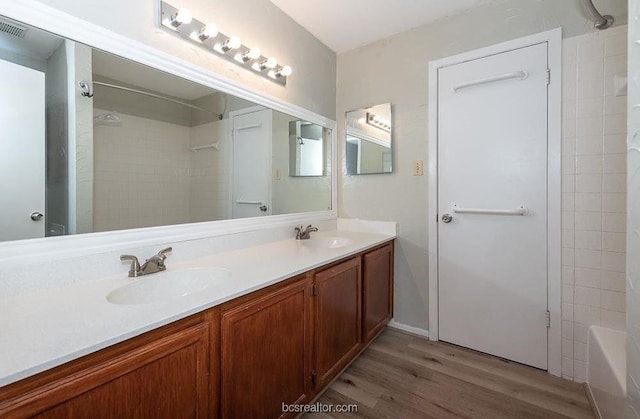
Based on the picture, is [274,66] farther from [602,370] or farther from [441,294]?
[602,370]

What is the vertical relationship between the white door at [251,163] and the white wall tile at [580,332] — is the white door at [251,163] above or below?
above

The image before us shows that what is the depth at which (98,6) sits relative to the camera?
1.09 metres

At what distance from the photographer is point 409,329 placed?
2193 millimetres

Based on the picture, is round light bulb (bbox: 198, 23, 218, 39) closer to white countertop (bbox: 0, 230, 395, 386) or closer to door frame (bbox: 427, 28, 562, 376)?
white countertop (bbox: 0, 230, 395, 386)

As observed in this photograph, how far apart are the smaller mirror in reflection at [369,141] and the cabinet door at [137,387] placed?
1799mm

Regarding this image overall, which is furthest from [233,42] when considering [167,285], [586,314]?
[586,314]

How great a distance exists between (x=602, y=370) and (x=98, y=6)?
9.11ft

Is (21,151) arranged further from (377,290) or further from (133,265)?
(377,290)

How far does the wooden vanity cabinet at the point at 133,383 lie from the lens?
1.88ft

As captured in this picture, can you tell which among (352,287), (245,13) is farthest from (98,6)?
(352,287)

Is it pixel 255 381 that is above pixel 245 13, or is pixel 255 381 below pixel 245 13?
below

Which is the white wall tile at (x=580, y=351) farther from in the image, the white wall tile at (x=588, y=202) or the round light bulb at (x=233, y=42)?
the round light bulb at (x=233, y=42)

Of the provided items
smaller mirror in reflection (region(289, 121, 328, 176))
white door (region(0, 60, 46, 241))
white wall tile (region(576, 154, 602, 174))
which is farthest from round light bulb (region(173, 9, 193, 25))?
white wall tile (region(576, 154, 602, 174))

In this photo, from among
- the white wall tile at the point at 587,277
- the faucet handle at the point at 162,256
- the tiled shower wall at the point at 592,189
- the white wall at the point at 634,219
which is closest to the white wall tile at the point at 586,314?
the tiled shower wall at the point at 592,189
